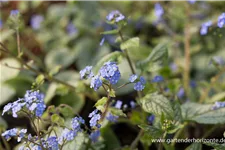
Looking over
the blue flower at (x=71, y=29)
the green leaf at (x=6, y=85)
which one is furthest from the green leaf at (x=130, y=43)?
the blue flower at (x=71, y=29)

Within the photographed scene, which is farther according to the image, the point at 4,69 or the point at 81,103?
the point at 4,69

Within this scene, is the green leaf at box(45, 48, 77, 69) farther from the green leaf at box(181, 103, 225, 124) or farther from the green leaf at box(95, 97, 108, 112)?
the green leaf at box(95, 97, 108, 112)

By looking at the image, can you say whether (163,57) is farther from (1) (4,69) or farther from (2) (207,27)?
(1) (4,69)

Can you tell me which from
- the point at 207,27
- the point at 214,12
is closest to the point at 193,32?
the point at 214,12

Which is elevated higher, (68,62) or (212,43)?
(68,62)

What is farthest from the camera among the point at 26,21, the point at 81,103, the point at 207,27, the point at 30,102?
the point at 26,21

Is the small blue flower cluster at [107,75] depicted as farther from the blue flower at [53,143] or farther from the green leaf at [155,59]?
the green leaf at [155,59]
